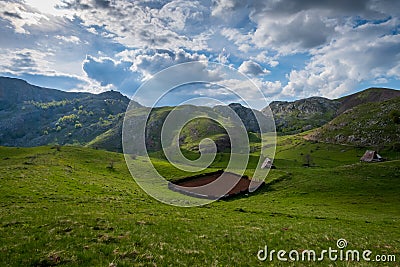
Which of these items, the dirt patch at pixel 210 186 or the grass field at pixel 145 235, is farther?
the dirt patch at pixel 210 186

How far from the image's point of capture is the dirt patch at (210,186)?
5681 cm

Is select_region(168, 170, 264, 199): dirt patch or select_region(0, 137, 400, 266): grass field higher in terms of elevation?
select_region(0, 137, 400, 266): grass field

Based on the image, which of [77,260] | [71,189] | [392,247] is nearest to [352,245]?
[392,247]

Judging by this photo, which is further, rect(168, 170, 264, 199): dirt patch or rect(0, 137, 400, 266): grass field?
rect(168, 170, 264, 199): dirt patch

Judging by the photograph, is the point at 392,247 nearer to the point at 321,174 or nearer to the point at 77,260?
the point at 77,260

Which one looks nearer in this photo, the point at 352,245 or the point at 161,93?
the point at 352,245

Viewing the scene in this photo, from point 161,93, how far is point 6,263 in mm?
19621

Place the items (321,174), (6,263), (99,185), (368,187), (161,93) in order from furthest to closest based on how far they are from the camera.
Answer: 1. (321,174)
2. (368,187)
3. (99,185)
4. (161,93)
5. (6,263)

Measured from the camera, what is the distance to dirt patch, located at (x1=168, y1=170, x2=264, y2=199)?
186 feet

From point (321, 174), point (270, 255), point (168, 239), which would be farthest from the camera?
point (321, 174)

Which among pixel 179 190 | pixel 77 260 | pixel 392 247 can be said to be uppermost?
pixel 77 260

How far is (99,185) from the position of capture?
1978 inches

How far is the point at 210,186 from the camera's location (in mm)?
65000

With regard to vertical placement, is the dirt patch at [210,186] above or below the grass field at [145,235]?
below
